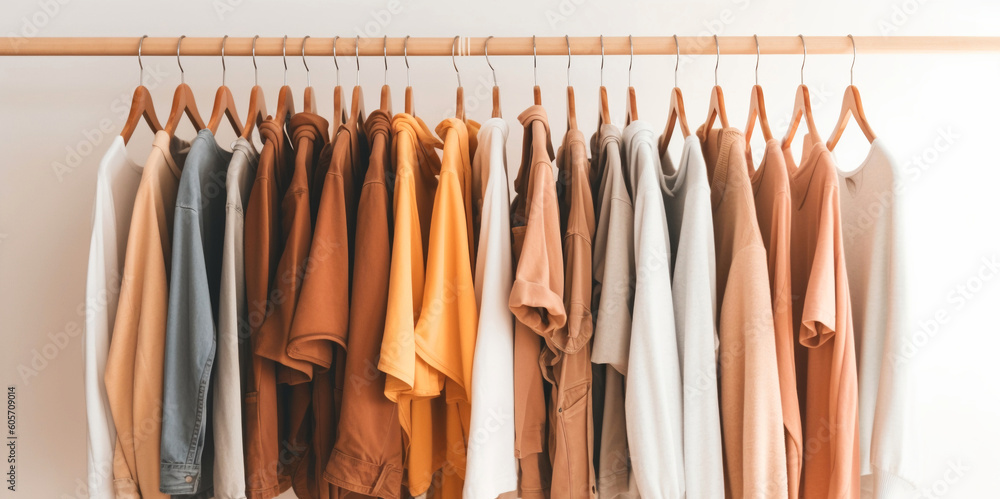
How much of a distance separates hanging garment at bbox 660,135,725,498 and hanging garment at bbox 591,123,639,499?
0.35 feet

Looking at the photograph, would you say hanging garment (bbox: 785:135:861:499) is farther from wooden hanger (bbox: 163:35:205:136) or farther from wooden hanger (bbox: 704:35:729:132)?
wooden hanger (bbox: 163:35:205:136)

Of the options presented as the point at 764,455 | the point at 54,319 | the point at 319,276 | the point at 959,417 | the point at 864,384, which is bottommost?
the point at 959,417

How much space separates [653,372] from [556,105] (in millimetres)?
1013

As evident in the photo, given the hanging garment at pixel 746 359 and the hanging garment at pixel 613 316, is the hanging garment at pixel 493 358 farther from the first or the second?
the hanging garment at pixel 746 359

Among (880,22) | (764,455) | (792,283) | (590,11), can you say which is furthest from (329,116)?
(880,22)

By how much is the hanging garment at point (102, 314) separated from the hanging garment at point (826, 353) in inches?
53.9

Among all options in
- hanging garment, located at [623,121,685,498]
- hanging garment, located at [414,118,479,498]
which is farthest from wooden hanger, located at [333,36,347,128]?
hanging garment, located at [623,121,685,498]

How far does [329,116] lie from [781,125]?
1431mm

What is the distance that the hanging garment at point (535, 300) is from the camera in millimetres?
1126

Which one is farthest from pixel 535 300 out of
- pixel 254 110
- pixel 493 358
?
pixel 254 110

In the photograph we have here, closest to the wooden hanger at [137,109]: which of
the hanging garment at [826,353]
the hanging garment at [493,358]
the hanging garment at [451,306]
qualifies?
the hanging garment at [451,306]

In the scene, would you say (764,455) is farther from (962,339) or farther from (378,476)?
(962,339)

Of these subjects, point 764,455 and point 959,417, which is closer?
point 764,455

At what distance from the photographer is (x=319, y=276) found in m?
1.15
